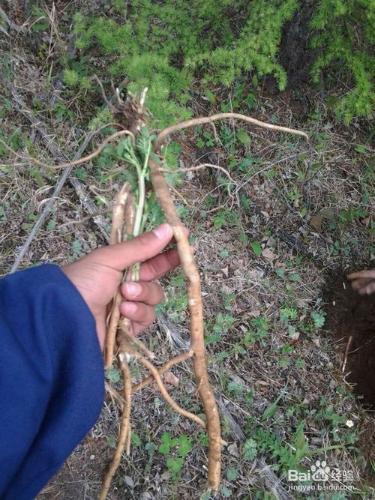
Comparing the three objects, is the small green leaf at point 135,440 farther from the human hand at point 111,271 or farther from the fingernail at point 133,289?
the fingernail at point 133,289

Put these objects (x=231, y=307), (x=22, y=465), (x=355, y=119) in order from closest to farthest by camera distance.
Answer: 1. (x=22, y=465)
2. (x=231, y=307)
3. (x=355, y=119)

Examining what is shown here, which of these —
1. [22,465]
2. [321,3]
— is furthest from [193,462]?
[321,3]

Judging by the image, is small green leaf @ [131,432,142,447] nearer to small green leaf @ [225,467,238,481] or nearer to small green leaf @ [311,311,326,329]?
small green leaf @ [225,467,238,481]

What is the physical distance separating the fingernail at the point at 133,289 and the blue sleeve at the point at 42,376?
296 millimetres

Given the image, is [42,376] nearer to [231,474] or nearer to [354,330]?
[231,474]

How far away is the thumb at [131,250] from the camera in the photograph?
4.81 ft

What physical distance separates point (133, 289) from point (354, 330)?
1.70 metres

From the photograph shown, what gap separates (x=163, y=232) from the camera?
1.52m

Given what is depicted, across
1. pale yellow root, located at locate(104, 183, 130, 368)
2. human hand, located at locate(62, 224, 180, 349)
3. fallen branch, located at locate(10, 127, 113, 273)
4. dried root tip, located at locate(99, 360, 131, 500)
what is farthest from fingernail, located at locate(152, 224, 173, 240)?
fallen branch, located at locate(10, 127, 113, 273)

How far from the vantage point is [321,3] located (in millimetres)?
2338

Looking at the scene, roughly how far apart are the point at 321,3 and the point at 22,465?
93.4 inches

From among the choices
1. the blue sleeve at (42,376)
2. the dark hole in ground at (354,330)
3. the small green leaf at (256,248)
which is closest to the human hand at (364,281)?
the dark hole in ground at (354,330)

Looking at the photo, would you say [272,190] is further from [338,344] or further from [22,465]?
[22,465]

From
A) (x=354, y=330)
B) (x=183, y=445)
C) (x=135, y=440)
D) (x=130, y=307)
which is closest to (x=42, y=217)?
(x=130, y=307)
